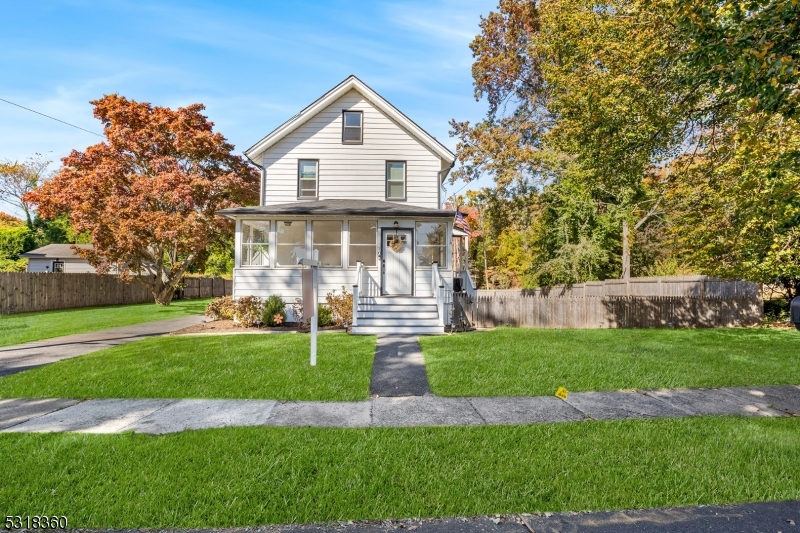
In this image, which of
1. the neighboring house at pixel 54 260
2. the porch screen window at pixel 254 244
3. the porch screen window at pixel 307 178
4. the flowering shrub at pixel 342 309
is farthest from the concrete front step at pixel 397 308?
the neighboring house at pixel 54 260

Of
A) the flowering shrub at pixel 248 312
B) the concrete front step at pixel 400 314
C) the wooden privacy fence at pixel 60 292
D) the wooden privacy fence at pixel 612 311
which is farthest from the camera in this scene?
the wooden privacy fence at pixel 60 292

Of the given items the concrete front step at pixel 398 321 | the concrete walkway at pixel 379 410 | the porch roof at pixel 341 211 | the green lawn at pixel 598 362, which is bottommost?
the concrete walkway at pixel 379 410

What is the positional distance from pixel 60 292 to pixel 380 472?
23269 millimetres

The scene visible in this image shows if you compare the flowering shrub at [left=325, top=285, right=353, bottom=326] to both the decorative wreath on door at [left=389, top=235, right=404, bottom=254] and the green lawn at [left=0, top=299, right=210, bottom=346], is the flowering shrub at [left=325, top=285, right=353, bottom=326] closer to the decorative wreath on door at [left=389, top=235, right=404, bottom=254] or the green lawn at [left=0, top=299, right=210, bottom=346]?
the decorative wreath on door at [left=389, top=235, right=404, bottom=254]

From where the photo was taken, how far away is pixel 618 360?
7832 millimetres

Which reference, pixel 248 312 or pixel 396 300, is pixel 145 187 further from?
pixel 396 300

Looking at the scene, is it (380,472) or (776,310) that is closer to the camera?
(380,472)

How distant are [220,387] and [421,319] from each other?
22.7ft

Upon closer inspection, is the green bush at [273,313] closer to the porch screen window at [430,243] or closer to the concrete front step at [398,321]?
the concrete front step at [398,321]

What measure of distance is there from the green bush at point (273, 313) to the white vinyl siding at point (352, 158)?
14.3 ft

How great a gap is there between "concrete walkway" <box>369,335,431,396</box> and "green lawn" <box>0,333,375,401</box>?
21 cm

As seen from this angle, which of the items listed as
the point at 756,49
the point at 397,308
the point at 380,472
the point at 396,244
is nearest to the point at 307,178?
the point at 396,244

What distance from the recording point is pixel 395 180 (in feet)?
50.9

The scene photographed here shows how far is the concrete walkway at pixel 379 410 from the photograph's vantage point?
4.60 meters
